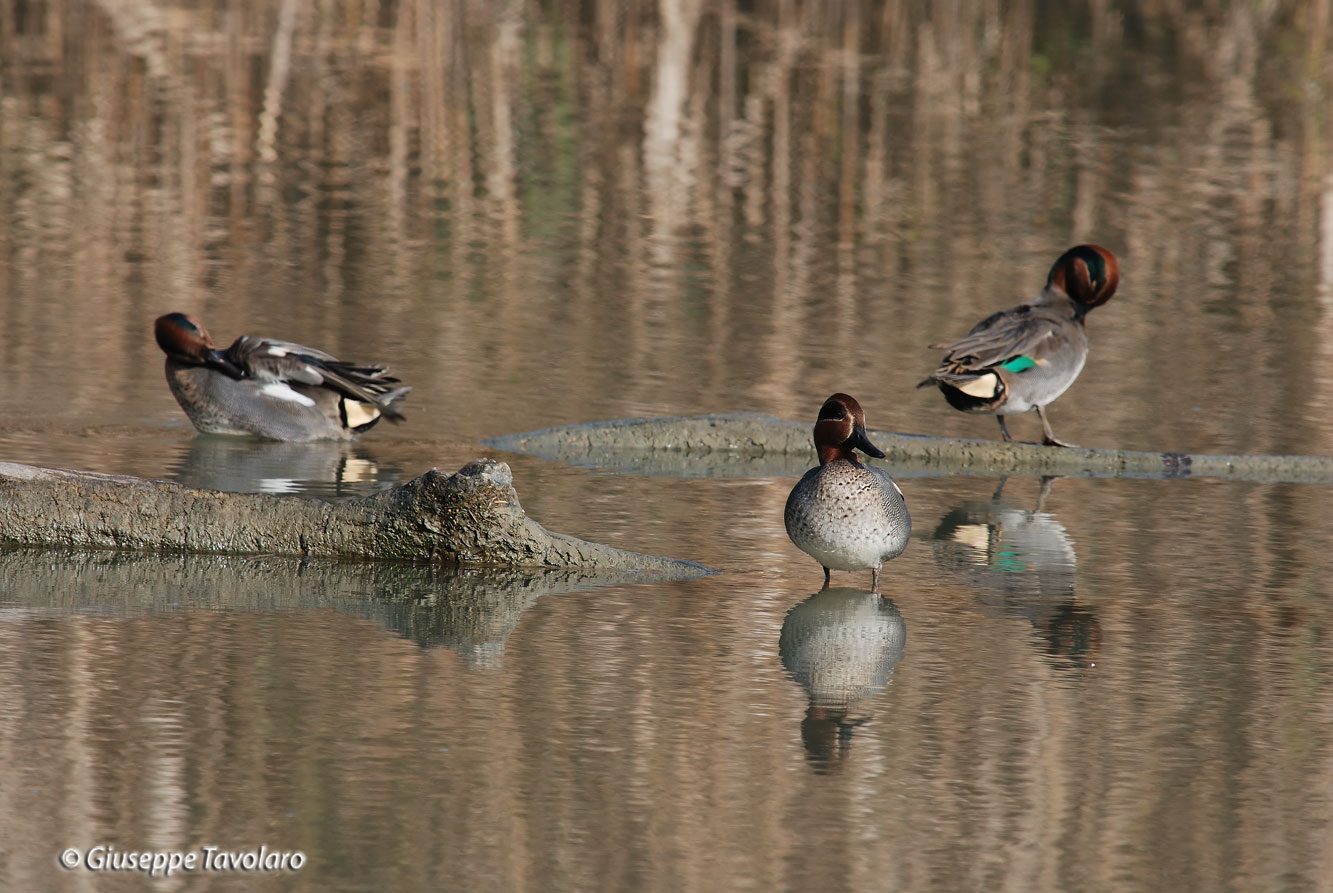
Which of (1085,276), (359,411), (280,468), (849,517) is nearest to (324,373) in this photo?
(359,411)

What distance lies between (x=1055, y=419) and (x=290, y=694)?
6102 mm

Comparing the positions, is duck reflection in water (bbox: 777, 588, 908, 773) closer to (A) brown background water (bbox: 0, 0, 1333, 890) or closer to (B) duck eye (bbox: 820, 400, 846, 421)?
(A) brown background water (bbox: 0, 0, 1333, 890)

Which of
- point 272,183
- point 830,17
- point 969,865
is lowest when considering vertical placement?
point 969,865

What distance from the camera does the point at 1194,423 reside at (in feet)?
34.6

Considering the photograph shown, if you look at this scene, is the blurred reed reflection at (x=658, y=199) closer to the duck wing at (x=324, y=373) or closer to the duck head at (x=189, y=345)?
the duck wing at (x=324, y=373)

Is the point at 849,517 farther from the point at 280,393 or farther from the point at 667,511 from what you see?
the point at 280,393

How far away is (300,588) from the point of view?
7.06 meters

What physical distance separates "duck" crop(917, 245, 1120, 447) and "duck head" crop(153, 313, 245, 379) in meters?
3.47

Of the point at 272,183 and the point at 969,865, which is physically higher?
the point at 272,183

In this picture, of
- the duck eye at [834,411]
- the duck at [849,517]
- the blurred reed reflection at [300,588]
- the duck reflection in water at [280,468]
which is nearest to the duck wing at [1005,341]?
the duck eye at [834,411]

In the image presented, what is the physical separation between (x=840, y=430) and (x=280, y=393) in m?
3.69

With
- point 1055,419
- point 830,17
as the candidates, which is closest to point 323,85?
point 830,17

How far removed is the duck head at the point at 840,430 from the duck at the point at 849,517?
5 centimetres

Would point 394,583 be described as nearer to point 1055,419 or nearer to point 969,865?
point 969,865
